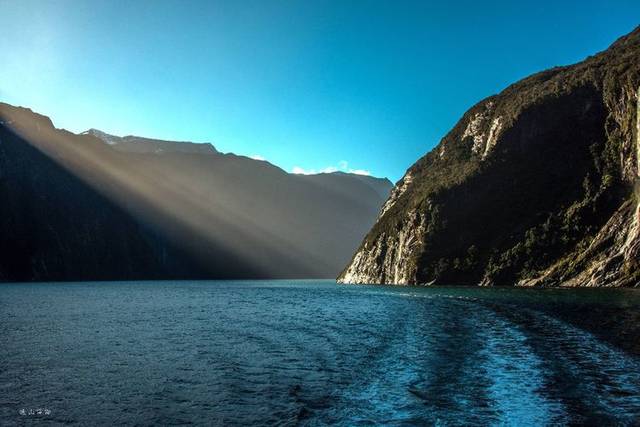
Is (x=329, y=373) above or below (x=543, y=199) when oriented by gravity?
below

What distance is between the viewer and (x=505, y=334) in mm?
33250

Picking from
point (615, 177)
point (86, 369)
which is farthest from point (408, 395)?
point (615, 177)

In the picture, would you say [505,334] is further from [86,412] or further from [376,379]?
[86,412]

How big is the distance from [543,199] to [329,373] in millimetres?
135659

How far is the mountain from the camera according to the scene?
119438 mm

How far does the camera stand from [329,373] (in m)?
22.5

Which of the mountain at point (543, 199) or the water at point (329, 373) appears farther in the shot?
the mountain at point (543, 199)

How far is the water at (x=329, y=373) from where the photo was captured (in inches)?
632

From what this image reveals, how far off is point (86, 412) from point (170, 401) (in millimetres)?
2849

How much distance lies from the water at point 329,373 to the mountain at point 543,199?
278 feet

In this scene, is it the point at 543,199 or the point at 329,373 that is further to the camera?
the point at 543,199

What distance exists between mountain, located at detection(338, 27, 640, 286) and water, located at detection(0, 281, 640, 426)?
3333 inches

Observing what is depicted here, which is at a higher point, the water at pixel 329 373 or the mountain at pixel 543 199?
the mountain at pixel 543 199

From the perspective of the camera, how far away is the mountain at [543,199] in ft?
392
